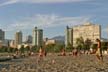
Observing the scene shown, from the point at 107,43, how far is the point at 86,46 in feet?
57.6

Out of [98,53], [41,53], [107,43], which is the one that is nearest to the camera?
[98,53]

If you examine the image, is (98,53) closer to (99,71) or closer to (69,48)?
(99,71)

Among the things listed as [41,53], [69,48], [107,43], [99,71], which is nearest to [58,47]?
[69,48]

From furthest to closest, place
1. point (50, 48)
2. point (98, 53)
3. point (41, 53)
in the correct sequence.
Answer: point (50, 48), point (41, 53), point (98, 53)

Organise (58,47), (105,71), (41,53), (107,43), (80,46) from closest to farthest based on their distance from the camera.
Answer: (105,71) → (41,53) → (107,43) → (80,46) → (58,47)

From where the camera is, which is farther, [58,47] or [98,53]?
[58,47]

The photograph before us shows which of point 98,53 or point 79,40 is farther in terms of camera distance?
point 79,40

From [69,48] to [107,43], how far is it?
24.9 metres

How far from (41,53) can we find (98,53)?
11241mm

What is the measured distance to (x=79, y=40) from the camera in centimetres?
16800

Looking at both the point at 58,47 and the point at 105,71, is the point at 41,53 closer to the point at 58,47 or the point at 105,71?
the point at 105,71

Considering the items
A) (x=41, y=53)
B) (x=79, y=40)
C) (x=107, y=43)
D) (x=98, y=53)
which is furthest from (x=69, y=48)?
(x=98, y=53)

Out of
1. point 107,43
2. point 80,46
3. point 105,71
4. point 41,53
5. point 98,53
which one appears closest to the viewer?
point 105,71

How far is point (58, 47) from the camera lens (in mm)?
178875
